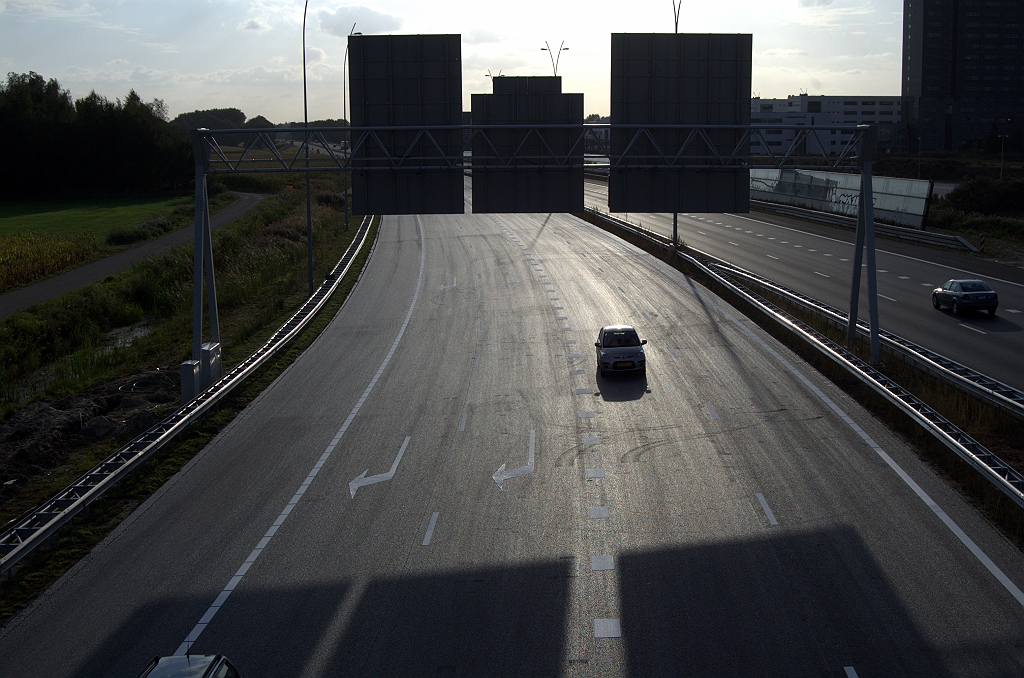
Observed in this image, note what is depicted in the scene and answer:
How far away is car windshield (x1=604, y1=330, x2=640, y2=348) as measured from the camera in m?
26.4

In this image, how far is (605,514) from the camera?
16.0 meters

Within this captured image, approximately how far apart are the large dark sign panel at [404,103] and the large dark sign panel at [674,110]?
487 centimetres

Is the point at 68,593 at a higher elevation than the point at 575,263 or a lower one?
lower

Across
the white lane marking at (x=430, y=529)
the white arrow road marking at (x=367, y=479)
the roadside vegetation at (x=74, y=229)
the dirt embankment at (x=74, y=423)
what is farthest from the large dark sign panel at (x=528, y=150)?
the roadside vegetation at (x=74, y=229)

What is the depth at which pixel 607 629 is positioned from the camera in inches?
470

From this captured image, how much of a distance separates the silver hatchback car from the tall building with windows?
169319mm

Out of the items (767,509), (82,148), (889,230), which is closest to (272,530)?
(767,509)

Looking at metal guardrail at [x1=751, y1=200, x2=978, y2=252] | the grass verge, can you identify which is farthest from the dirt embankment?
metal guardrail at [x1=751, y1=200, x2=978, y2=252]

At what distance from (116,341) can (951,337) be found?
1237 inches

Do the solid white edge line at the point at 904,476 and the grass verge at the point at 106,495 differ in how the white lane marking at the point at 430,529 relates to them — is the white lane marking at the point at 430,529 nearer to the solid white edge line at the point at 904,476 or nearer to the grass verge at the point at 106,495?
the grass verge at the point at 106,495

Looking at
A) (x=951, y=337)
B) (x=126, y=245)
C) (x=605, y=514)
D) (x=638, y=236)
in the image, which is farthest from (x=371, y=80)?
(x=126, y=245)

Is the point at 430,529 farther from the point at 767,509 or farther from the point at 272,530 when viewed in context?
the point at 767,509

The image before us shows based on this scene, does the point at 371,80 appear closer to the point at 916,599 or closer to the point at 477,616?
the point at 477,616

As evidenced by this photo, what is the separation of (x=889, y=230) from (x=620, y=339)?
37232mm
